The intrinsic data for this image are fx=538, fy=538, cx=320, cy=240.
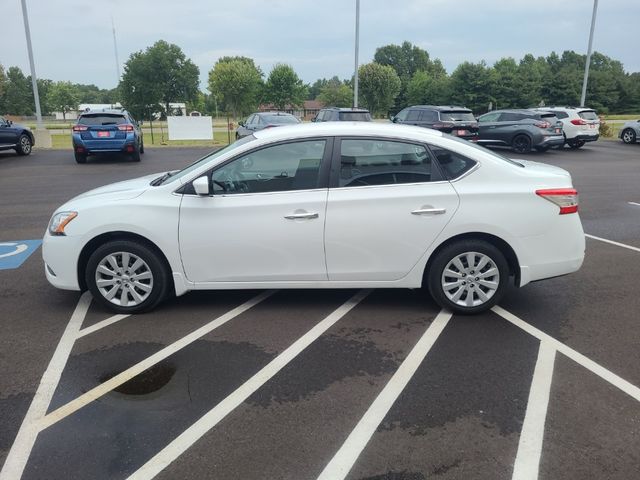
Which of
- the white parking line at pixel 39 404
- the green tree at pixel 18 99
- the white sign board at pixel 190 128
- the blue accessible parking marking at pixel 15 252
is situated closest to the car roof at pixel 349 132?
the white parking line at pixel 39 404

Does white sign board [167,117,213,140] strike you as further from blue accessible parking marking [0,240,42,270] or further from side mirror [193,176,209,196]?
side mirror [193,176,209,196]

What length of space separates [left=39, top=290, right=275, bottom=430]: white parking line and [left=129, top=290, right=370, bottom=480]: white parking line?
0.77 meters

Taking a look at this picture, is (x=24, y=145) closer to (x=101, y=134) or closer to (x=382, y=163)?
(x=101, y=134)

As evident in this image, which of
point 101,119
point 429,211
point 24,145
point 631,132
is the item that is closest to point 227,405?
point 429,211

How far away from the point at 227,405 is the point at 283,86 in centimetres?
6596

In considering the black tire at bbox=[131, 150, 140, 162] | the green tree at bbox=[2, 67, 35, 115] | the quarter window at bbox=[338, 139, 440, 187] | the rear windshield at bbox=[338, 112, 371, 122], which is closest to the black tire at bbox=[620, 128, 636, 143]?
the rear windshield at bbox=[338, 112, 371, 122]

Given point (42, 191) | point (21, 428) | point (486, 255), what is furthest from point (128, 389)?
point (42, 191)

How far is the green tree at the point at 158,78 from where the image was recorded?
50188 millimetres

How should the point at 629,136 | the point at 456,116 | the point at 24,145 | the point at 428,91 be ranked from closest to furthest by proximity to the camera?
the point at 24,145 < the point at 456,116 < the point at 629,136 < the point at 428,91

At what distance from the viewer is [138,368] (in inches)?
152

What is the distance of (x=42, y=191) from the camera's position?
11859mm

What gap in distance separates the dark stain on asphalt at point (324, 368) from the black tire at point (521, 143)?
61.0ft

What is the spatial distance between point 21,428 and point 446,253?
334 centimetres

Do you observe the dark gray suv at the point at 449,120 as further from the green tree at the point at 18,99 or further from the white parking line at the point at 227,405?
the green tree at the point at 18,99
